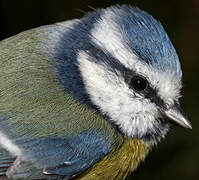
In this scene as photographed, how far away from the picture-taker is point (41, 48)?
192 centimetres

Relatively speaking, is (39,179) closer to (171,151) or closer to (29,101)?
(29,101)

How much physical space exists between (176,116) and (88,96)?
1.05 feet

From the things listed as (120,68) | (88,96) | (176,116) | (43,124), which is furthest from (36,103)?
(176,116)

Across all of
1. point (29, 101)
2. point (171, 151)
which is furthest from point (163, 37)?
point (171, 151)

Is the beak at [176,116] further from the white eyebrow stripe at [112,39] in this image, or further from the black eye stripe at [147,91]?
the white eyebrow stripe at [112,39]

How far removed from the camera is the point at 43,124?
1785mm

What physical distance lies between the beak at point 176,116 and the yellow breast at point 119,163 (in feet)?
0.48

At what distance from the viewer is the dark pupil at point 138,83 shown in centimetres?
183

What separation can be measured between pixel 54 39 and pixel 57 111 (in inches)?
11.2

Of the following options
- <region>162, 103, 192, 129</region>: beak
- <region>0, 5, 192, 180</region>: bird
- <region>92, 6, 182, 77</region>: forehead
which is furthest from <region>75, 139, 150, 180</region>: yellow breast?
<region>92, 6, 182, 77</region>: forehead

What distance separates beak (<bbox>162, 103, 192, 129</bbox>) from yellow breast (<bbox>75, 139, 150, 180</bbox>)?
0.48 ft

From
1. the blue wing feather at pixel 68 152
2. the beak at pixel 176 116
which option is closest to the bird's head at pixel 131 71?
the beak at pixel 176 116

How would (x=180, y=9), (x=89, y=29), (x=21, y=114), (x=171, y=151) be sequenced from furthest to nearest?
(x=180, y=9) < (x=171, y=151) < (x=89, y=29) < (x=21, y=114)

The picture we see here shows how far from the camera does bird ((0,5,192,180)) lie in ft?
5.86
